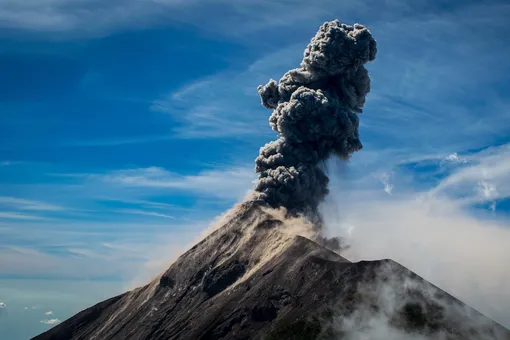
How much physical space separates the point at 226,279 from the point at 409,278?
139 feet

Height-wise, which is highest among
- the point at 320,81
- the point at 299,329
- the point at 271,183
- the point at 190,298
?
the point at 320,81

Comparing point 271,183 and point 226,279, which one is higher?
point 271,183

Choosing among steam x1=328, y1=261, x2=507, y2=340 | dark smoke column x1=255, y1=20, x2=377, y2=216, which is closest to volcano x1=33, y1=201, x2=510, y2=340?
steam x1=328, y1=261, x2=507, y2=340

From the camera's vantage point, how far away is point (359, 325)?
119188 millimetres

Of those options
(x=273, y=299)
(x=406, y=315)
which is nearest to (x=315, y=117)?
(x=273, y=299)

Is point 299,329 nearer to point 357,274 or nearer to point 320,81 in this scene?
point 357,274

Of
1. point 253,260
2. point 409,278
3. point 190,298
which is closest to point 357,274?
point 409,278

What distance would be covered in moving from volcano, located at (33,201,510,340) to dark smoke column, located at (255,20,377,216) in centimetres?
794

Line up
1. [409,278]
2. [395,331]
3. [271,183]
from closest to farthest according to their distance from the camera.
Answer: [395,331], [409,278], [271,183]

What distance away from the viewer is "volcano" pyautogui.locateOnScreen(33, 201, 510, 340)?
389ft

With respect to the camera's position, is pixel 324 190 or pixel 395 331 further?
pixel 324 190

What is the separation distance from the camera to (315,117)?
547 ft

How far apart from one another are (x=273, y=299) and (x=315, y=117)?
5411 centimetres

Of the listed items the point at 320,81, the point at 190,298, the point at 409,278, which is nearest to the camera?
the point at 409,278
